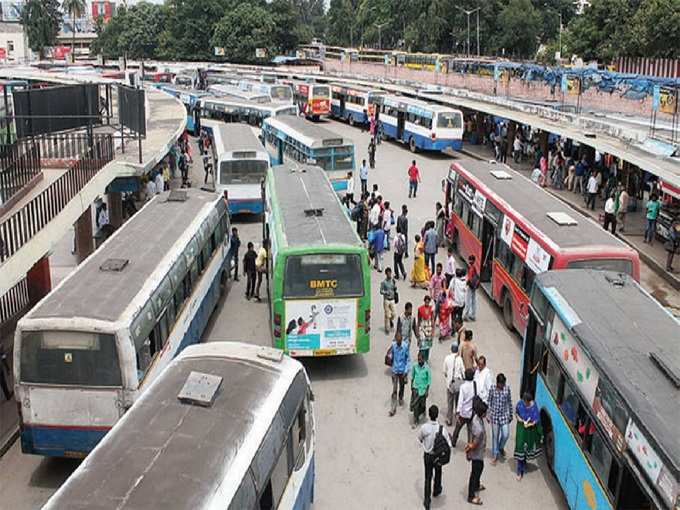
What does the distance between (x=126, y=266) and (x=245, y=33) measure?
8499 cm

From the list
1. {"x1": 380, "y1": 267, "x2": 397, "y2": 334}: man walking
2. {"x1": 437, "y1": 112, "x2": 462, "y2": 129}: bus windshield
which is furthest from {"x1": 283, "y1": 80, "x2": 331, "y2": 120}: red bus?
{"x1": 380, "y1": 267, "x2": 397, "y2": 334}: man walking

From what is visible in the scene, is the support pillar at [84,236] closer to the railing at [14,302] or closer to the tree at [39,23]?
the railing at [14,302]

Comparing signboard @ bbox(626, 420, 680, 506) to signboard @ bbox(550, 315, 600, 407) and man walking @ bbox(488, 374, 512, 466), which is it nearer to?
signboard @ bbox(550, 315, 600, 407)

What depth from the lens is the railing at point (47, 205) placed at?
11.5 m

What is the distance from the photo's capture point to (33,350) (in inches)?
388

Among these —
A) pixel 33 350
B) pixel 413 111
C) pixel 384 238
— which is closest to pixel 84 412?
pixel 33 350

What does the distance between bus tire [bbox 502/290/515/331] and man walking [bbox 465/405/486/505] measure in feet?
19.6

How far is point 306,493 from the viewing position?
9.14 meters

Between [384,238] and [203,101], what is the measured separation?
1046 inches

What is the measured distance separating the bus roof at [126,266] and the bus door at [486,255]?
5983 mm

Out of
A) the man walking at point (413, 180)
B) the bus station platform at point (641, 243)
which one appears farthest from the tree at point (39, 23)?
the man walking at point (413, 180)

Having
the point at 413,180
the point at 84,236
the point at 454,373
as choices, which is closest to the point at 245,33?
the point at 413,180

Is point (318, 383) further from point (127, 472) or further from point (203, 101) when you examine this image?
point (203, 101)

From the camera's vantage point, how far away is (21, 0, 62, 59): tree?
386ft
